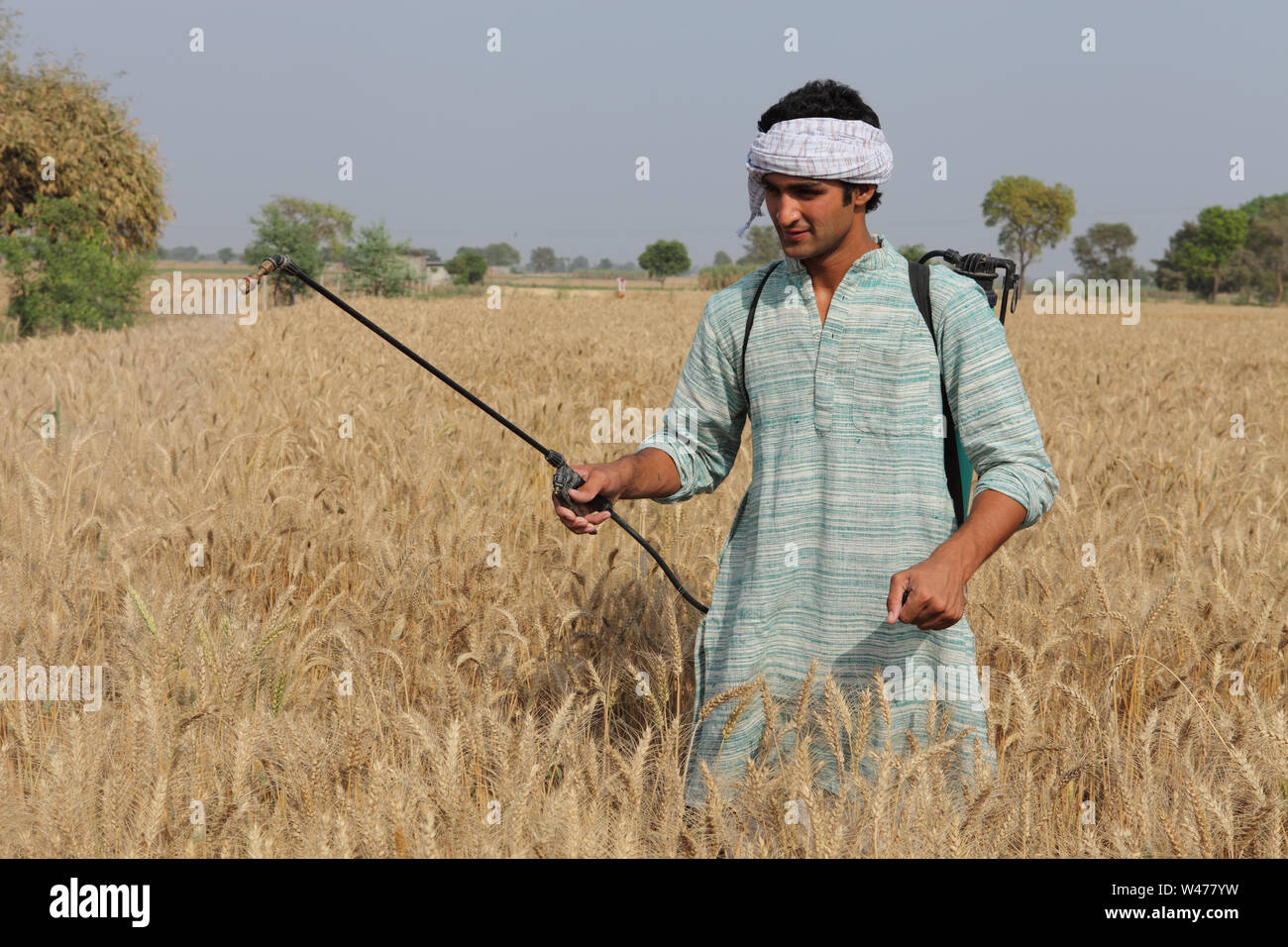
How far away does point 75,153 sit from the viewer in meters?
28.2

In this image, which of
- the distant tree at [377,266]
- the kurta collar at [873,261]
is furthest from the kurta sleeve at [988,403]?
the distant tree at [377,266]

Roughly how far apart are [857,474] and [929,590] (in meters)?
0.36

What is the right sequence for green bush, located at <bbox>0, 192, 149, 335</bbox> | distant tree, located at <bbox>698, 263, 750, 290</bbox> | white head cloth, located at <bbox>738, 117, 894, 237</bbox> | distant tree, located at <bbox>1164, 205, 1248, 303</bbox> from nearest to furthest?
1. white head cloth, located at <bbox>738, 117, 894, 237</bbox>
2. green bush, located at <bbox>0, 192, 149, 335</bbox>
3. distant tree, located at <bbox>698, 263, 750, 290</bbox>
4. distant tree, located at <bbox>1164, 205, 1248, 303</bbox>

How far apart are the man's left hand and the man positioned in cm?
20

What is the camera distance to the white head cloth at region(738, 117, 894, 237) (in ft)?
5.91

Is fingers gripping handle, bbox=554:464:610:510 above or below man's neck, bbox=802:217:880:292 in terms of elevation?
below

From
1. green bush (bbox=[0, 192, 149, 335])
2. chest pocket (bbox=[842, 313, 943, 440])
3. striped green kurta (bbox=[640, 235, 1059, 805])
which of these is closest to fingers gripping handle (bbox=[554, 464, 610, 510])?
striped green kurta (bbox=[640, 235, 1059, 805])

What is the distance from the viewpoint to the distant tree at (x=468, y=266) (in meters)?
103

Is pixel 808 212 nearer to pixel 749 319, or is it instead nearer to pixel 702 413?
pixel 749 319

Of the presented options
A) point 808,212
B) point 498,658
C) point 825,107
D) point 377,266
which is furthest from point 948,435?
point 377,266

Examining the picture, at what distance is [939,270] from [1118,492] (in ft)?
10.9

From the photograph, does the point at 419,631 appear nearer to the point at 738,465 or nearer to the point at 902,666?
the point at 902,666

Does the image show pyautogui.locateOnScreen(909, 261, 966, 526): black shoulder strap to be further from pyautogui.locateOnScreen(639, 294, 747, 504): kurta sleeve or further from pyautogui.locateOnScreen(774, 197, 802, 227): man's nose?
pyautogui.locateOnScreen(639, 294, 747, 504): kurta sleeve

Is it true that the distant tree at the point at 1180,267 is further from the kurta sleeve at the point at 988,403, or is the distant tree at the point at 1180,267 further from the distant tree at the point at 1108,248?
the kurta sleeve at the point at 988,403
